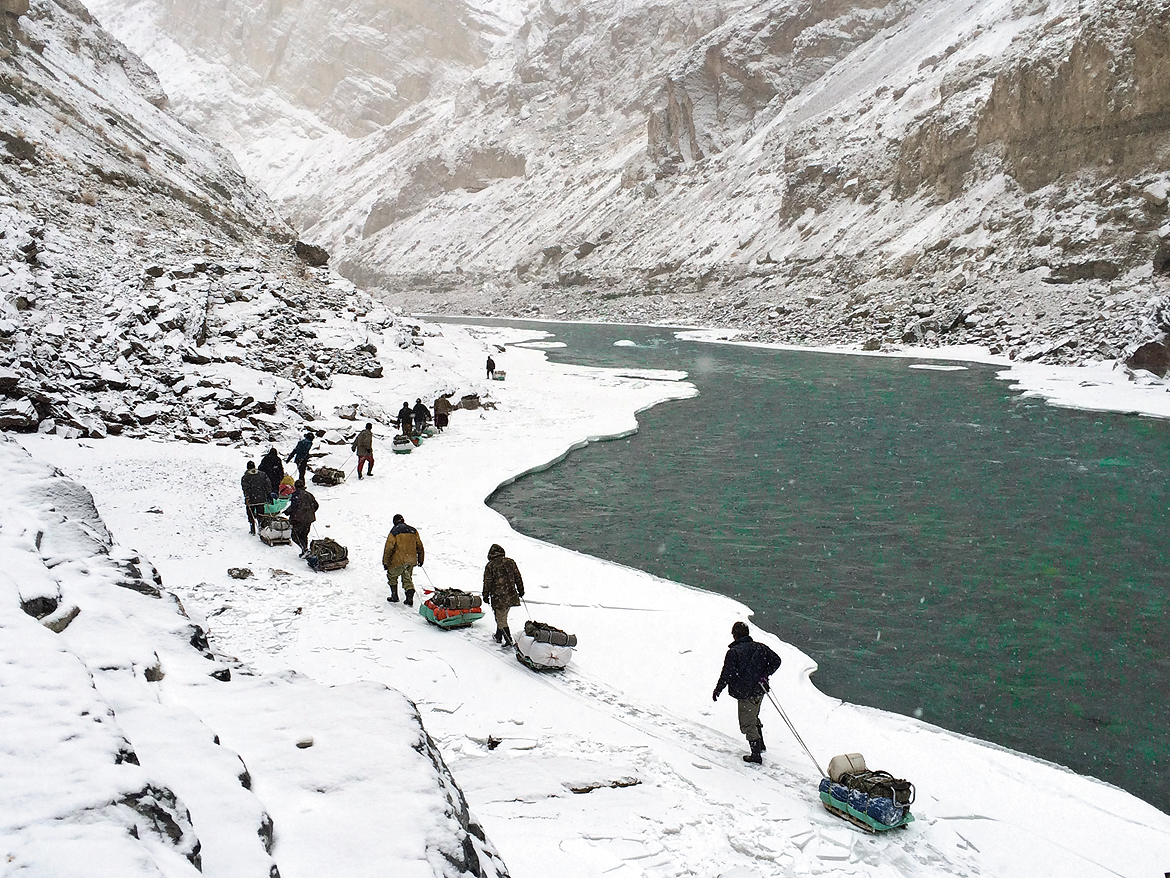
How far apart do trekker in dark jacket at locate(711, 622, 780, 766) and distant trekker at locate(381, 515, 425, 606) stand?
194 inches

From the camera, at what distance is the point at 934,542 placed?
14578 mm

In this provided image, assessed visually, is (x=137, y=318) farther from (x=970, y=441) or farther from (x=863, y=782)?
(x=970, y=441)

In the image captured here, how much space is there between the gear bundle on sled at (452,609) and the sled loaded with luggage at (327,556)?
243 centimetres

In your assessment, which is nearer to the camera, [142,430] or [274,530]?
[274,530]

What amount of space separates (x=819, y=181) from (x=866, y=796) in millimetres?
72485

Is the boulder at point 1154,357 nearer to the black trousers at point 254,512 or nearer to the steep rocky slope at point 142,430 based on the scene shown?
the steep rocky slope at point 142,430

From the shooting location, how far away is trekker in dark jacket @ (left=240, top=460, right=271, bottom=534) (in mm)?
13617

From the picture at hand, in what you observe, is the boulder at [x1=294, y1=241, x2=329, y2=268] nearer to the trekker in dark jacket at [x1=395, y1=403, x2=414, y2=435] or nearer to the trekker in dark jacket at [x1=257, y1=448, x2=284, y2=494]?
the trekker in dark jacket at [x1=395, y1=403, x2=414, y2=435]

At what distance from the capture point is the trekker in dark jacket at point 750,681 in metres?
7.62

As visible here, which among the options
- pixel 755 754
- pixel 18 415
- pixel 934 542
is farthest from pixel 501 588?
pixel 18 415

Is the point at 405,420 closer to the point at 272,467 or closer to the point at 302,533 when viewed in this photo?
the point at 272,467

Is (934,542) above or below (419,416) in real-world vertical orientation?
below

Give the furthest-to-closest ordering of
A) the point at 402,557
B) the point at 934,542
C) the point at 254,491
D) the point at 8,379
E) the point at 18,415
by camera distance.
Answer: the point at 8,379, the point at 18,415, the point at 934,542, the point at 254,491, the point at 402,557

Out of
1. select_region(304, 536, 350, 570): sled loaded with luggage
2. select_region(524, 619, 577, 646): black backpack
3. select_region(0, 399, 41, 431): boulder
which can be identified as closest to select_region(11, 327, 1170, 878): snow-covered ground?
select_region(304, 536, 350, 570): sled loaded with luggage
